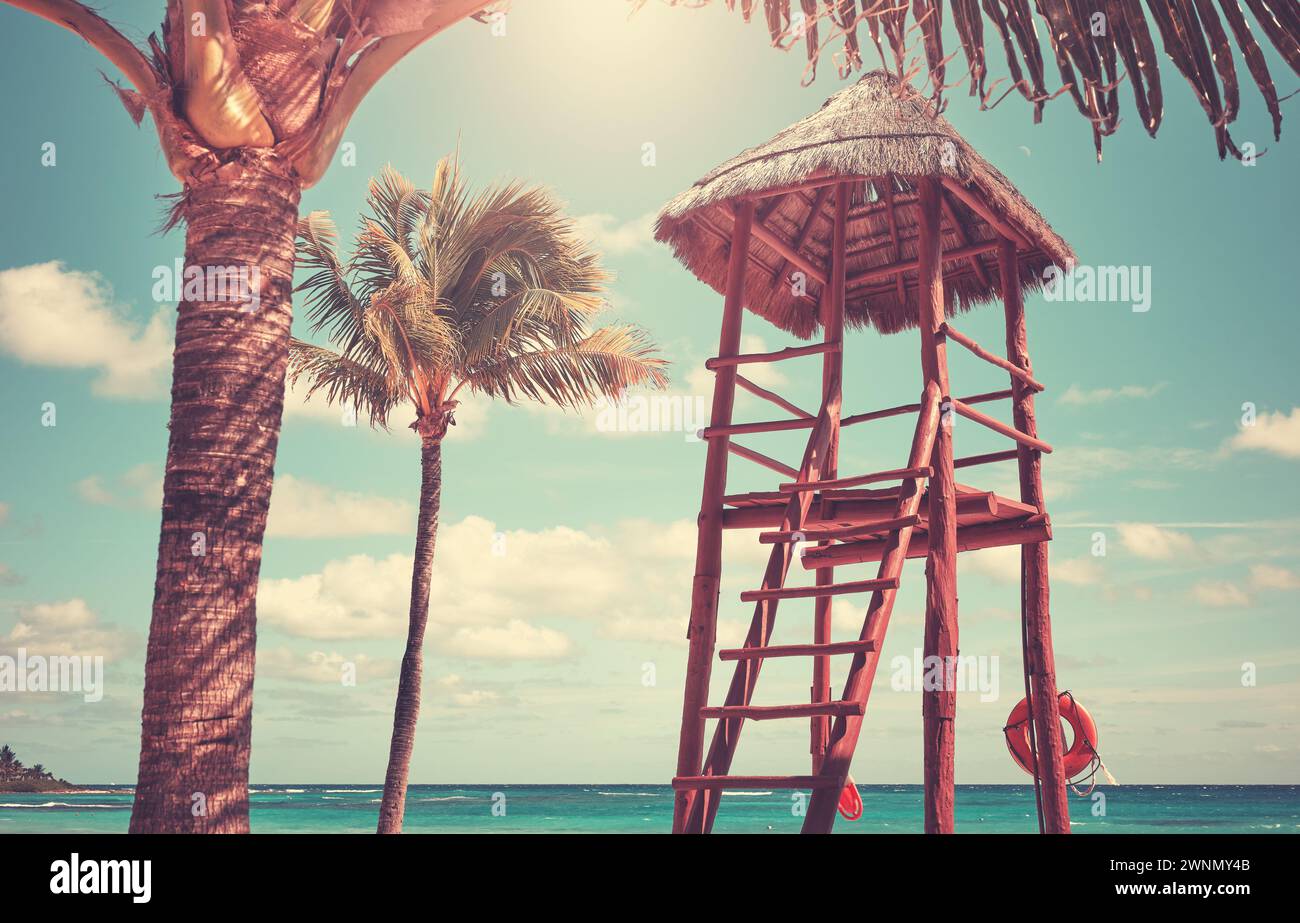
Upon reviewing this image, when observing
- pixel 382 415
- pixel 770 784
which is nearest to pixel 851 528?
pixel 770 784

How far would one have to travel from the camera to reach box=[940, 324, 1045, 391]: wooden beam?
823 cm

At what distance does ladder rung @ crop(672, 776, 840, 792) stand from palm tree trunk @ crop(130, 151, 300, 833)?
9.80ft

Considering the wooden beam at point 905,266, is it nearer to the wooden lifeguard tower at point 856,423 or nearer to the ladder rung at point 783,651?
the wooden lifeguard tower at point 856,423

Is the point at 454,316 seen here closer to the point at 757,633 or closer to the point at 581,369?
the point at 581,369

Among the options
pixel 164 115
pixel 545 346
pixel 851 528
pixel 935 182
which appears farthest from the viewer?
pixel 545 346

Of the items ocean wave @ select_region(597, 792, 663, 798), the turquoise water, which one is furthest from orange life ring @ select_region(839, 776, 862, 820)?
ocean wave @ select_region(597, 792, 663, 798)

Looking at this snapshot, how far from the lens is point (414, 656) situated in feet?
49.9

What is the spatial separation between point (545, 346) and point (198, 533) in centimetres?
1068

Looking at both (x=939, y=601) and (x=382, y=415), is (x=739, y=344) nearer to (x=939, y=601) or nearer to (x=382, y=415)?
(x=939, y=601)

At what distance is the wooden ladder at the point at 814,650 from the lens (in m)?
6.86

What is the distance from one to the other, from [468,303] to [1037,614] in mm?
9332

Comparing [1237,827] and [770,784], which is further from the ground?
[770,784]

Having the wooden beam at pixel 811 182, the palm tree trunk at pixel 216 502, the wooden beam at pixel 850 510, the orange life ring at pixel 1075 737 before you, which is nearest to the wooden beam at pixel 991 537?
the wooden beam at pixel 850 510

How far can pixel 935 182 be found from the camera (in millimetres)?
8508
